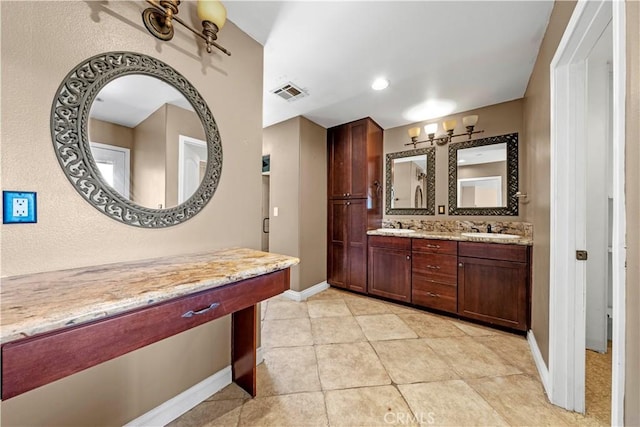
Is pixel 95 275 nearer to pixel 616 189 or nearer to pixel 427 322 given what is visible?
pixel 616 189

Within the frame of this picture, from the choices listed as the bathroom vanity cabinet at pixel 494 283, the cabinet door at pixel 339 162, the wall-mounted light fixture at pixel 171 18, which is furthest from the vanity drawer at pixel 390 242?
the wall-mounted light fixture at pixel 171 18

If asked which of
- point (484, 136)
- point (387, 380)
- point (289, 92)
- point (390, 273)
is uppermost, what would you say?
point (289, 92)

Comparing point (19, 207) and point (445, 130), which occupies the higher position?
point (445, 130)

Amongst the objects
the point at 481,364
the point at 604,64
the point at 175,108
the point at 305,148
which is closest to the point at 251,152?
the point at 175,108

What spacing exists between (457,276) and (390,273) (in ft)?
2.35

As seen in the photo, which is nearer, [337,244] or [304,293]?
[304,293]

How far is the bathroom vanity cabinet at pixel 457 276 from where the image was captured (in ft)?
6.68

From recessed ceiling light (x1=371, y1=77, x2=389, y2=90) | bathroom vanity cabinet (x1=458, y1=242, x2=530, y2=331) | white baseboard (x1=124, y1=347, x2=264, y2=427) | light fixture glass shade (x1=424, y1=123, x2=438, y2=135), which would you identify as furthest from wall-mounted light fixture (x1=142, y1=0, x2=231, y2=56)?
bathroom vanity cabinet (x1=458, y1=242, x2=530, y2=331)

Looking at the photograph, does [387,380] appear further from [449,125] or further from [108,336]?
[449,125]

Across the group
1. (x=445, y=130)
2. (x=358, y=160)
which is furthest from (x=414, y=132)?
(x=358, y=160)

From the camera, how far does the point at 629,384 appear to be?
2.04ft

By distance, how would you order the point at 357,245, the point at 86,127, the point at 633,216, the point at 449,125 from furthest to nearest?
1. the point at 357,245
2. the point at 449,125
3. the point at 86,127
4. the point at 633,216

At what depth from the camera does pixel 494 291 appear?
2.14 metres

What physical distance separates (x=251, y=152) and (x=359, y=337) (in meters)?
1.84
